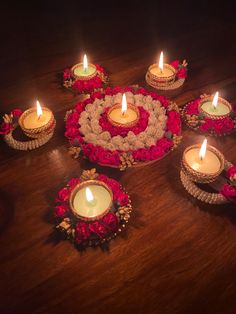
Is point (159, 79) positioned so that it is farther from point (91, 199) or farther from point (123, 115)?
point (91, 199)

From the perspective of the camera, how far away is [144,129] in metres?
1.48

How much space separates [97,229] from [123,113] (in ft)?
2.07

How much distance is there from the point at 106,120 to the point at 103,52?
0.76 metres

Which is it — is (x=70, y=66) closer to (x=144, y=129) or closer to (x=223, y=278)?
(x=144, y=129)

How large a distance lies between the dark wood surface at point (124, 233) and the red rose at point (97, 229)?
0.07 meters

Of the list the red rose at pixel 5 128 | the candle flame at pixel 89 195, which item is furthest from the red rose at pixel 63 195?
the red rose at pixel 5 128

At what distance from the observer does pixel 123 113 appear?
151cm

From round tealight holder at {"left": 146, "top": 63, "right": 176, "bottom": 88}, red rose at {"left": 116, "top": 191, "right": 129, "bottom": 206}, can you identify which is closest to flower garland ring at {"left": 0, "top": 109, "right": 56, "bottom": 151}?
red rose at {"left": 116, "top": 191, "right": 129, "bottom": 206}

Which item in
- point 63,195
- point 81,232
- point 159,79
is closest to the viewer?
point 81,232

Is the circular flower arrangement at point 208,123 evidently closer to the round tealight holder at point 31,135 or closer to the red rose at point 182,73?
the red rose at point 182,73

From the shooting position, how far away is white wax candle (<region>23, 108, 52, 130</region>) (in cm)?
147

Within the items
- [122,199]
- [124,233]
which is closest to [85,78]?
[122,199]

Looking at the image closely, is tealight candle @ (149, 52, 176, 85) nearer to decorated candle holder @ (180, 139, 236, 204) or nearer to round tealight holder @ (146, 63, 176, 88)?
round tealight holder @ (146, 63, 176, 88)

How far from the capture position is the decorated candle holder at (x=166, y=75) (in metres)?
1.72
